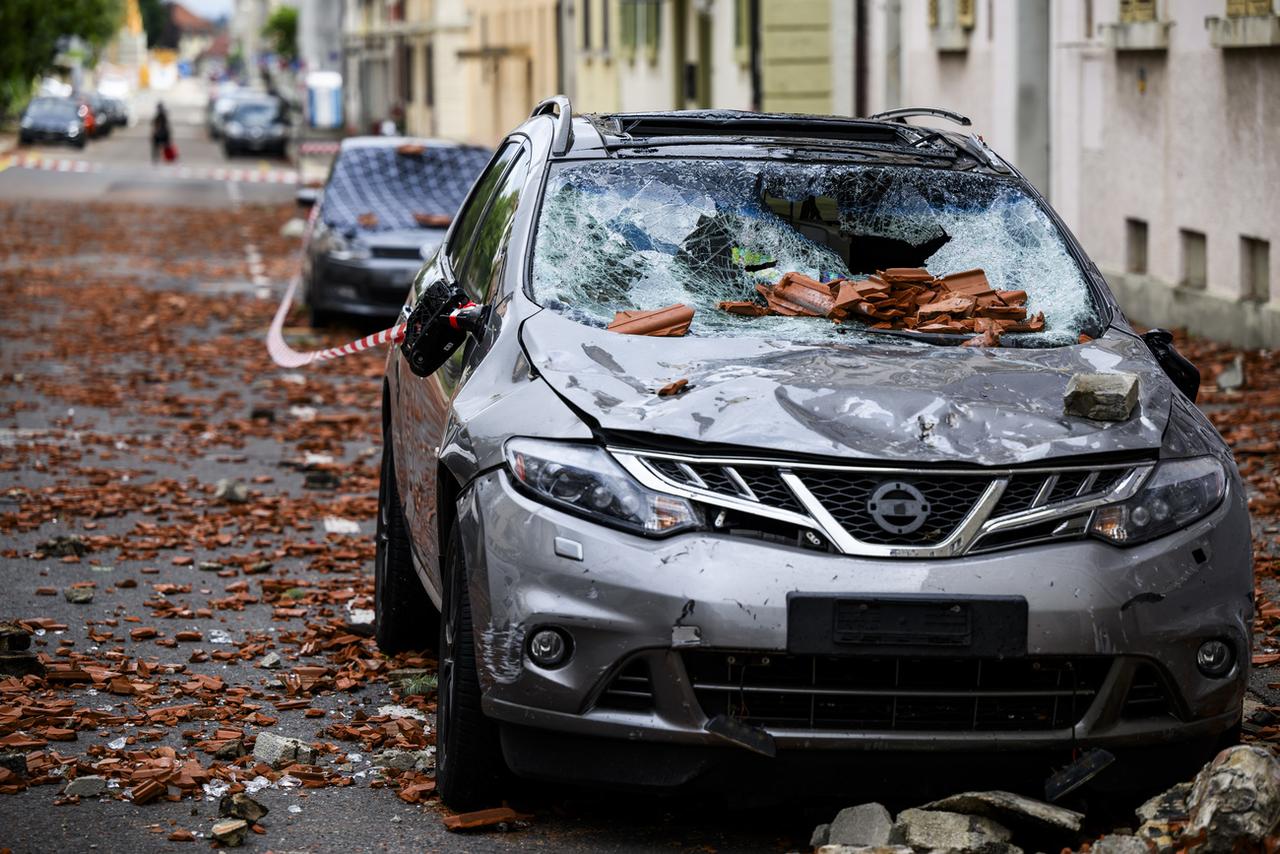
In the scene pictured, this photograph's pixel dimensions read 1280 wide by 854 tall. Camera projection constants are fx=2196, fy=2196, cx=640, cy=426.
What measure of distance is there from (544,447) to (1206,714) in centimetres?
159

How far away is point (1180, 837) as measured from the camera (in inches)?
177

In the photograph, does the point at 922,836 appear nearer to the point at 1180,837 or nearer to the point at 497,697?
the point at 1180,837

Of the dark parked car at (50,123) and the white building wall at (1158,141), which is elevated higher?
the dark parked car at (50,123)

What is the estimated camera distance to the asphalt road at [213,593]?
5.15m

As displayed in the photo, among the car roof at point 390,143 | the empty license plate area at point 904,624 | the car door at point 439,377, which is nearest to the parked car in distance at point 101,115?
the car roof at point 390,143

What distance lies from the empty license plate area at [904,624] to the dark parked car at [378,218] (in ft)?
45.2

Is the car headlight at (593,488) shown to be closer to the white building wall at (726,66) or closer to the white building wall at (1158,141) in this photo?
the white building wall at (1158,141)

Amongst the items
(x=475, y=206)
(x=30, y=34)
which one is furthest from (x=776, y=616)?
(x=30, y=34)

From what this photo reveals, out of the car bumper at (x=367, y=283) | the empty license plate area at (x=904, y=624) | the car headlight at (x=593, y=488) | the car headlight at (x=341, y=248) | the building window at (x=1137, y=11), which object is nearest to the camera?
the empty license plate area at (x=904, y=624)

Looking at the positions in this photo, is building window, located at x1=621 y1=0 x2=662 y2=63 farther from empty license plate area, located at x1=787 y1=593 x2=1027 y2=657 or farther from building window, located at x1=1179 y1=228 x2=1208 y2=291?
empty license plate area, located at x1=787 y1=593 x2=1027 y2=657

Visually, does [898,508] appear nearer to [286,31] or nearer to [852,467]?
[852,467]

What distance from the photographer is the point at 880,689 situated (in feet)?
15.4

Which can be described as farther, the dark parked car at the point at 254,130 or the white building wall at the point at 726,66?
the dark parked car at the point at 254,130

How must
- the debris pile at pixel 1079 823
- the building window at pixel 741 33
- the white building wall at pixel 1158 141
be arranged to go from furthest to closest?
the building window at pixel 741 33, the white building wall at pixel 1158 141, the debris pile at pixel 1079 823
